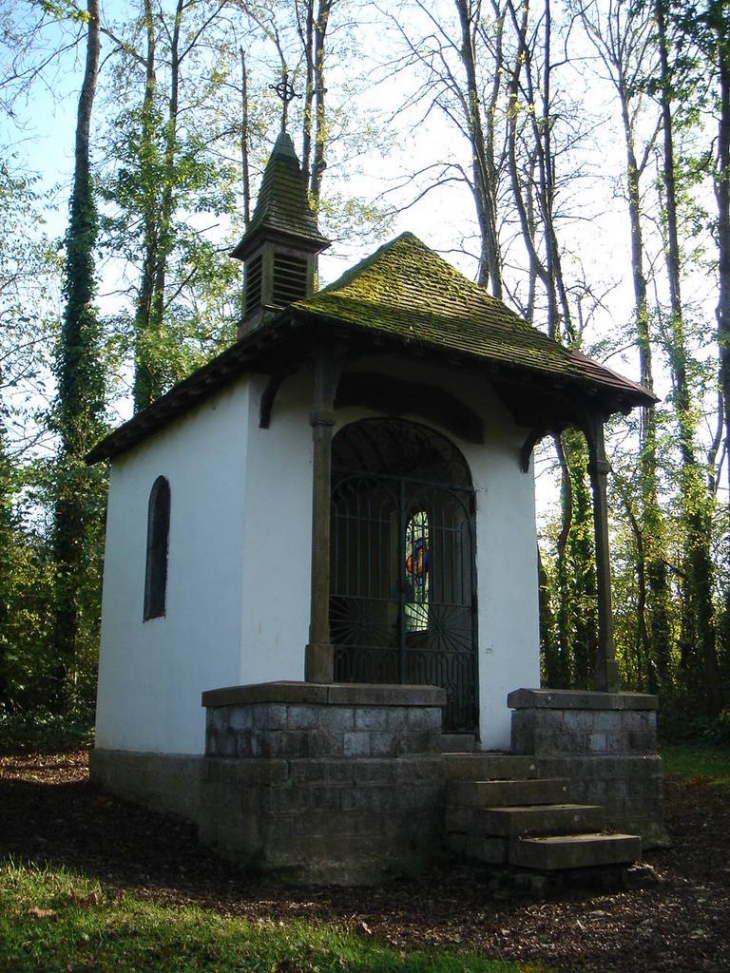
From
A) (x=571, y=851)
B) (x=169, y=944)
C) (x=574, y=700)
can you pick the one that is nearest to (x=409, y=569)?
(x=574, y=700)

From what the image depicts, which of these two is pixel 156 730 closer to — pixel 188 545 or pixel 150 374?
pixel 188 545

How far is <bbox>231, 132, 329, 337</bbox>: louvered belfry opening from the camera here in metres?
12.6

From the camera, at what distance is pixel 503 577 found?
1088cm

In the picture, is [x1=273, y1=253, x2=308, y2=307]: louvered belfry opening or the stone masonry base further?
[x1=273, y1=253, x2=308, y2=307]: louvered belfry opening

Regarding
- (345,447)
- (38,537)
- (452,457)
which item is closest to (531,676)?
(452,457)

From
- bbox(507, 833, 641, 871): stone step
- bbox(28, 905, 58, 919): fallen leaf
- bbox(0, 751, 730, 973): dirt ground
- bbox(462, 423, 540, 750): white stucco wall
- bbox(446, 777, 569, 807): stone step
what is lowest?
bbox(0, 751, 730, 973): dirt ground

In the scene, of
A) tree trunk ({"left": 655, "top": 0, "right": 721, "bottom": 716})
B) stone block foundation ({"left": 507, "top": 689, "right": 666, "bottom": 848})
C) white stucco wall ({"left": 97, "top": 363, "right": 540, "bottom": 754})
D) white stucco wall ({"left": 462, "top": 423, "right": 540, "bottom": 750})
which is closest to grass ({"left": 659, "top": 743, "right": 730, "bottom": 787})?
tree trunk ({"left": 655, "top": 0, "right": 721, "bottom": 716})

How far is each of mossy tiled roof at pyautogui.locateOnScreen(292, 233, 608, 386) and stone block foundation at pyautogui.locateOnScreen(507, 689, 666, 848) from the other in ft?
10.4

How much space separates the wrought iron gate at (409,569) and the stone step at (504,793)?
72.4 inches

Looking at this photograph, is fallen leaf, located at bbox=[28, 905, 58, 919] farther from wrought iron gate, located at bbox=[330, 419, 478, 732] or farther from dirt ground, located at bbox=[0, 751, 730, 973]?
wrought iron gate, located at bbox=[330, 419, 478, 732]

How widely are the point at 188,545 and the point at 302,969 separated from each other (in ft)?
20.7

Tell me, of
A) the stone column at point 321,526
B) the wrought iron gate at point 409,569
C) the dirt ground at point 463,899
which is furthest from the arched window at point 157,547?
A: the stone column at point 321,526

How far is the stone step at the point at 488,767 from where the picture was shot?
8.50 metres

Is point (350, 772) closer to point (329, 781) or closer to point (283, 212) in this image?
point (329, 781)
